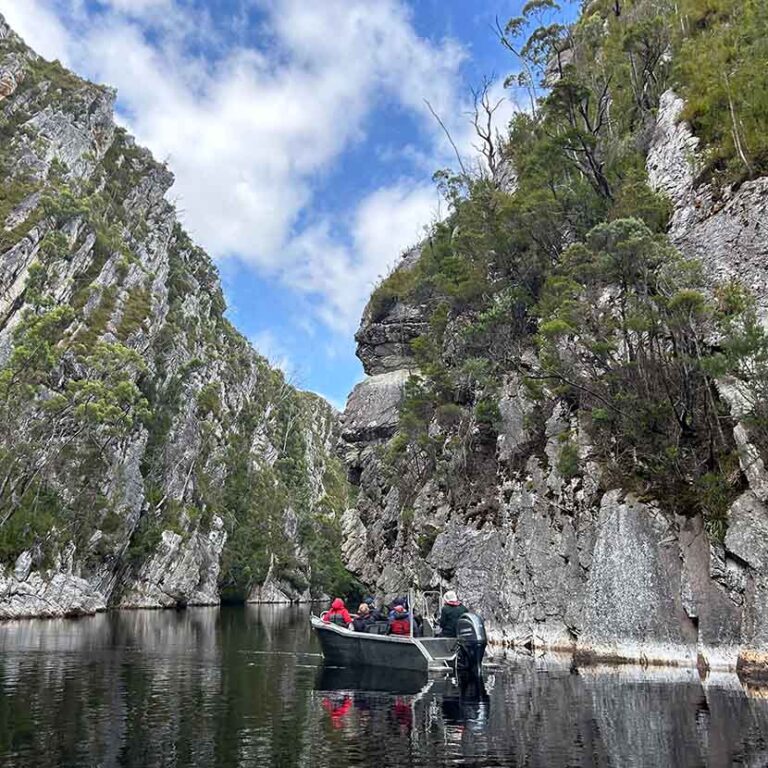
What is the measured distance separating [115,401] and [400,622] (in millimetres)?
44920

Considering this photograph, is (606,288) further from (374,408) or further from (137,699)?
(374,408)

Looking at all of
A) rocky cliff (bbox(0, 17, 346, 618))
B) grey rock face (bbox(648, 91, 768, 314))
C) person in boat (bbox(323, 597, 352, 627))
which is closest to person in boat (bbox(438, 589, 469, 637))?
person in boat (bbox(323, 597, 352, 627))

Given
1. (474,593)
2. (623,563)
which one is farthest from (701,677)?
(474,593)

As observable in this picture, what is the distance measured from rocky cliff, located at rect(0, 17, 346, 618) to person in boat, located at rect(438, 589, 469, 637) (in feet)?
133

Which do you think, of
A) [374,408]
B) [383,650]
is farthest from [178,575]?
[383,650]

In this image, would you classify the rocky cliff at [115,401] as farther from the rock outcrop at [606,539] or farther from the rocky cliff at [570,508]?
the rock outcrop at [606,539]

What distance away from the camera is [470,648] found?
20734 millimetres

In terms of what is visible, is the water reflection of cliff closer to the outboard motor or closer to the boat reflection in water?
the boat reflection in water

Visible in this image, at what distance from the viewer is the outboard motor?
2075 cm

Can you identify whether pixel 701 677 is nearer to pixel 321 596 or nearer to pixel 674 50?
pixel 674 50

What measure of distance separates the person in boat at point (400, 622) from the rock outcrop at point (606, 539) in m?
→ 7.47

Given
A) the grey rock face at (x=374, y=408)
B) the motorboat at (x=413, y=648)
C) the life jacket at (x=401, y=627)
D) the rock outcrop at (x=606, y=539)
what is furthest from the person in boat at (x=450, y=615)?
the grey rock face at (x=374, y=408)

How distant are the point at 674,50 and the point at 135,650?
42.7 metres

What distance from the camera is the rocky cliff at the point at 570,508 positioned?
22.2 m
